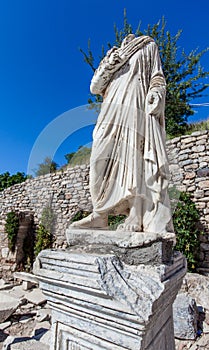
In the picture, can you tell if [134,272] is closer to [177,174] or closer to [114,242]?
[114,242]

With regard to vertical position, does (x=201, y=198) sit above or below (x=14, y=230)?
above

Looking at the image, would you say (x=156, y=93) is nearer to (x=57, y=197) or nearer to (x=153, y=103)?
(x=153, y=103)

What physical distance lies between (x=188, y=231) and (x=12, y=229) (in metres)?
5.59

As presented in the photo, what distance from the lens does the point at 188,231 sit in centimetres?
437

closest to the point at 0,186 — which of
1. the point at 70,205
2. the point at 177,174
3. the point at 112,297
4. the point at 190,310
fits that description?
the point at 70,205

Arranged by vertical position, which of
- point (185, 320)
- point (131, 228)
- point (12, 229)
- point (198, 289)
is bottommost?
point (185, 320)

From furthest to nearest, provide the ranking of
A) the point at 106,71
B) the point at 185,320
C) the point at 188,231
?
the point at 188,231 → the point at 185,320 → the point at 106,71

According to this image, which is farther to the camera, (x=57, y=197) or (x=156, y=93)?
(x=57, y=197)

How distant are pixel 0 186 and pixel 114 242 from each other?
1685cm

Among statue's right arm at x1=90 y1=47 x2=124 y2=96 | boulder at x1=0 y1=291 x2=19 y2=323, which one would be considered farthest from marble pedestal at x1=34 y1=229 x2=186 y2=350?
boulder at x1=0 y1=291 x2=19 y2=323

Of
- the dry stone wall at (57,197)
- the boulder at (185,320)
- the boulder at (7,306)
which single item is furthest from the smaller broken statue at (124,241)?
the dry stone wall at (57,197)

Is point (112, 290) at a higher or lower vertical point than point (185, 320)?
higher

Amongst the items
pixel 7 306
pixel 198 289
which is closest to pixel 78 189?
pixel 7 306

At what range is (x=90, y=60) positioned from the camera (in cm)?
1121
